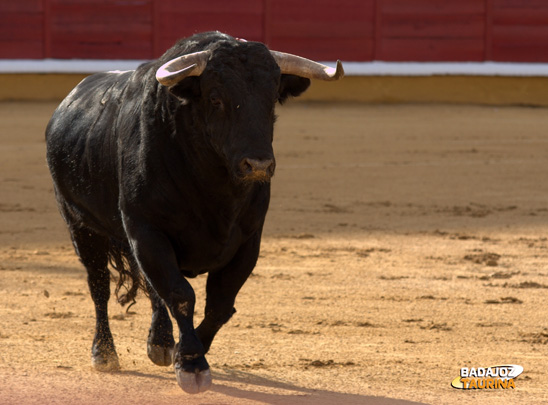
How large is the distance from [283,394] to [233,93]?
3.06 feet

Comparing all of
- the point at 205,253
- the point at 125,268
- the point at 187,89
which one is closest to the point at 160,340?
the point at 205,253

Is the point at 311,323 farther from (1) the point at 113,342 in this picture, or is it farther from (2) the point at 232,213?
(2) the point at 232,213

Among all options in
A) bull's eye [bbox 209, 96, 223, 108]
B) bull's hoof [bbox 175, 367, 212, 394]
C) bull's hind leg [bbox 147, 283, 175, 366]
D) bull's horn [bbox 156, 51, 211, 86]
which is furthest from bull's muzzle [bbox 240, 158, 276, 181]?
bull's hind leg [bbox 147, 283, 175, 366]

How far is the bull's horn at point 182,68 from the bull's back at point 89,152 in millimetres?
496

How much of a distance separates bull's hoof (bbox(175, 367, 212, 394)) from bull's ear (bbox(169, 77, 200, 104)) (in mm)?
777

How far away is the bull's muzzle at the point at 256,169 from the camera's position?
289 cm

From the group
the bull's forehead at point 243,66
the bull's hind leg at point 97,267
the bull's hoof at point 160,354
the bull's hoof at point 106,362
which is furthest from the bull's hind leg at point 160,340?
the bull's forehead at point 243,66

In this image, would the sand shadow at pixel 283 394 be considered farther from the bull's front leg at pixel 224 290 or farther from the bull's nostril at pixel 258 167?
the bull's nostril at pixel 258 167

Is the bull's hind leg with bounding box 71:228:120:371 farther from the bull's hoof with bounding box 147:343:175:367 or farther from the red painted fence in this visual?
the red painted fence

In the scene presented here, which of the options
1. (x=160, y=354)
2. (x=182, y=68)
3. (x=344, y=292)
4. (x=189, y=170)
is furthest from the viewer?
(x=344, y=292)

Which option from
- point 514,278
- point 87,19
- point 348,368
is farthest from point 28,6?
point 348,368

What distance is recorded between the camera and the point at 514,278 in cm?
529

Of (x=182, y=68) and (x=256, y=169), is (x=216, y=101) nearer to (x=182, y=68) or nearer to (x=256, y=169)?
(x=182, y=68)

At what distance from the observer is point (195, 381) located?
3049 mm
